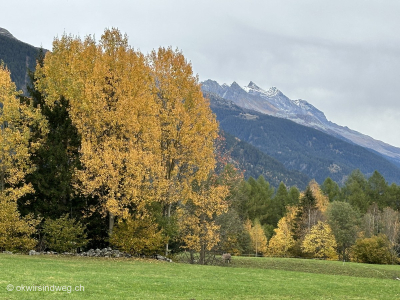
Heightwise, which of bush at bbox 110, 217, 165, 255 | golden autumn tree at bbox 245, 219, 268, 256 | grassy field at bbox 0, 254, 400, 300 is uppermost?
bush at bbox 110, 217, 165, 255

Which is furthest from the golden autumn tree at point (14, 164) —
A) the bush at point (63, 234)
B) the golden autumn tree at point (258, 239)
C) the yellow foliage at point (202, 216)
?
the golden autumn tree at point (258, 239)

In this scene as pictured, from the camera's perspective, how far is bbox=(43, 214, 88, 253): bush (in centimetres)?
2686

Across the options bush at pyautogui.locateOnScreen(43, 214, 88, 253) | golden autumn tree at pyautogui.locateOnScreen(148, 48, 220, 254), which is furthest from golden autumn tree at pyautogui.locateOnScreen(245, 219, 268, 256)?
bush at pyautogui.locateOnScreen(43, 214, 88, 253)

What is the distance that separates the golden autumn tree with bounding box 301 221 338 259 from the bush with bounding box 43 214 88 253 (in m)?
44.3

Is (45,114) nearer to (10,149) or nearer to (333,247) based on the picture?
(10,149)


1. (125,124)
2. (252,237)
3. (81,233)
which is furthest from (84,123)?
(252,237)

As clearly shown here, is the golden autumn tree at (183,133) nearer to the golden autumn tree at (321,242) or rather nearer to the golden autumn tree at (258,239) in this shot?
the golden autumn tree at (321,242)

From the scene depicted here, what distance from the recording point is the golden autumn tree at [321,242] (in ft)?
202

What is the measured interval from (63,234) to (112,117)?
359 inches

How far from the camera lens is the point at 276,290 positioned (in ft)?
58.4

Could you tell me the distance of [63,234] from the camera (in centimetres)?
2673

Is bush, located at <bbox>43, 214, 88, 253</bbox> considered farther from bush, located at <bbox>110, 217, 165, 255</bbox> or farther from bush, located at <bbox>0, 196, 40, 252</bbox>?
bush, located at <bbox>110, 217, 165, 255</bbox>

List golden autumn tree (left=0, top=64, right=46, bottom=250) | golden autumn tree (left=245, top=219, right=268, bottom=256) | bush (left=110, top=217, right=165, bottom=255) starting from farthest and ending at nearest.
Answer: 1. golden autumn tree (left=245, top=219, right=268, bottom=256)
2. bush (left=110, top=217, right=165, bottom=255)
3. golden autumn tree (left=0, top=64, right=46, bottom=250)

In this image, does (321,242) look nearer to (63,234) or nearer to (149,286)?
(63,234)
